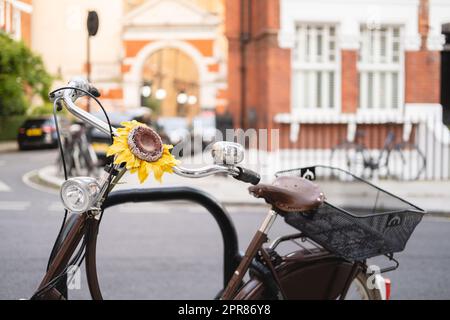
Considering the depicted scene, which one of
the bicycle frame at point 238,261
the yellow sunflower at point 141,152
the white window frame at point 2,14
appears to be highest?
the white window frame at point 2,14

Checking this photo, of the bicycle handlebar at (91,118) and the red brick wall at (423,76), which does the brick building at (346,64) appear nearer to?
the red brick wall at (423,76)

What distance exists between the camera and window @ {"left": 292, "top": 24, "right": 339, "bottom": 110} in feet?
49.4

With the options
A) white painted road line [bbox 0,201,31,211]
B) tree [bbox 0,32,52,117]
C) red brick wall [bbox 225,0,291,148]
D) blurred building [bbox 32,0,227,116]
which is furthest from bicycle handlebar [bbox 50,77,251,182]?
blurred building [bbox 32,0,227,116]

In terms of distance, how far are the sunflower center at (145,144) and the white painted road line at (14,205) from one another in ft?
27.2

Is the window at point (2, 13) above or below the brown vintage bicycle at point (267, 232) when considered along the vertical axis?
above

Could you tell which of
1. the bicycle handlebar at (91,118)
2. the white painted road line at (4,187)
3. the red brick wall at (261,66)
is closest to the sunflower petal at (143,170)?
the bicycle handlebar at (91,118)

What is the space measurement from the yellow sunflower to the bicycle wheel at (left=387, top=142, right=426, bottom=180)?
12.9 metres

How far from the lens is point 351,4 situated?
14797 millimetres

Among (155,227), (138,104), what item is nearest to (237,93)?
(155,227)

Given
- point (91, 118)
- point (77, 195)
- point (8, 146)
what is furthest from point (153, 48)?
point (77, 195)

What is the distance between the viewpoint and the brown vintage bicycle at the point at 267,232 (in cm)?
245

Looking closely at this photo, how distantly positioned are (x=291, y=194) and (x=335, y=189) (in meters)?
10.8
